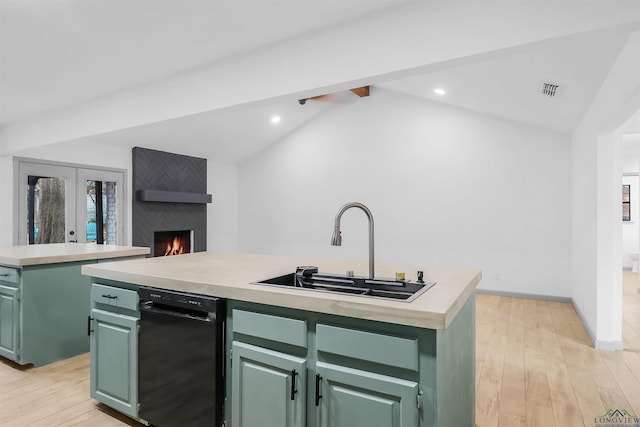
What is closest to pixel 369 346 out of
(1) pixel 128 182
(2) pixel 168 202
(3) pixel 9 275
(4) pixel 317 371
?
(4) pixel 317 371

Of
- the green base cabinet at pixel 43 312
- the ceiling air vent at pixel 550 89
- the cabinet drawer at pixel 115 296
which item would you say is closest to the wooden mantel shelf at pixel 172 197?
the green base cabinet at pixel 43 312

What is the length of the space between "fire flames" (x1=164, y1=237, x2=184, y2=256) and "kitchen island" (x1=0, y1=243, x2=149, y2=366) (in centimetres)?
363

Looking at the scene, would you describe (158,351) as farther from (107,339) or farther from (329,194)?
(329,194)

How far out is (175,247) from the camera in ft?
22.7

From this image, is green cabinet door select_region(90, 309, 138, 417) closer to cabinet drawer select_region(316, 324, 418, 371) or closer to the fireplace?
cabinet drawer select_region(316, 324, 418, 371)

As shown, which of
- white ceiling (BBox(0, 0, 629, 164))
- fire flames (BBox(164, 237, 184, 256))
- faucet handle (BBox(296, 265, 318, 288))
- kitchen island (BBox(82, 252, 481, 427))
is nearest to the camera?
kitchen island (BBox(82, 252, 481, 427))

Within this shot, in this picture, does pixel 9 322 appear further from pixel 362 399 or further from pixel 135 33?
pixel 362 399

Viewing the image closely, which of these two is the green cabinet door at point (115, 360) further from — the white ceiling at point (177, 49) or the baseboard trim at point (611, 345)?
the baseboard trim at point (611, 345)

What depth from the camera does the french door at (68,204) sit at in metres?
4.90

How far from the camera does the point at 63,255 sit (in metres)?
3.01

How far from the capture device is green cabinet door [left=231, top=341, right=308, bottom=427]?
4.99 feet

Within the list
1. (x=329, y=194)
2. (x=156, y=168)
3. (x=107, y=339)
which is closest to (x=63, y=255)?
(x=107, y=339)

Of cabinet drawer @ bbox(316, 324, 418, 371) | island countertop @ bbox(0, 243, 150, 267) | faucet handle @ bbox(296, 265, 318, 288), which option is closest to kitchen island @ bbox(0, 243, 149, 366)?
island countertop @ bbox(0, 243, 150, 267)

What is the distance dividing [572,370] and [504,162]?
11.1 feet
